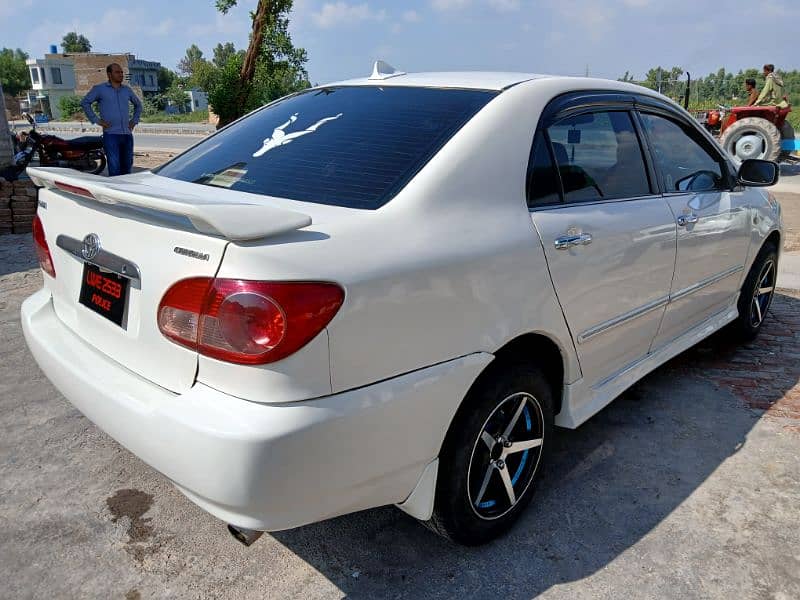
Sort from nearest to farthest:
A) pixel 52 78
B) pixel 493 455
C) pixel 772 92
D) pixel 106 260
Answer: pixel 106 260 < pixel 493 455 < pixel 772 92 < pixel 52 78

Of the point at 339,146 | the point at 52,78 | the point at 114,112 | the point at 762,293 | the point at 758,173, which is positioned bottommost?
the point at 762,293

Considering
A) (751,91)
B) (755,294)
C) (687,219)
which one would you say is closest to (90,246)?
(687,219)

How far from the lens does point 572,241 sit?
8.09ft

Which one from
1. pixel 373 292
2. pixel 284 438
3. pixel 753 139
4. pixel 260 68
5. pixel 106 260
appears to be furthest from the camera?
pixel 260 68

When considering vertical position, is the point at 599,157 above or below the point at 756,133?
above

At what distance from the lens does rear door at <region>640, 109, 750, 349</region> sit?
10.6 feet

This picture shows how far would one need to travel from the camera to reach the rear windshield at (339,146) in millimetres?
2218

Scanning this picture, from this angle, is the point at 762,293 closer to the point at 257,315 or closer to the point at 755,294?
the point at 755,294

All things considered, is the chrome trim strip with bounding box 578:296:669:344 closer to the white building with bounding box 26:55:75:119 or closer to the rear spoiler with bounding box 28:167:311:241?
the rear spoiler with bounding box 28:167:311:241

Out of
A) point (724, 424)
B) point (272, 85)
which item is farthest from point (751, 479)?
point (272, 85)

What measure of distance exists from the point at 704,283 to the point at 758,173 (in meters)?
0.78

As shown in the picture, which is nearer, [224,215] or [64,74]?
[224,215]

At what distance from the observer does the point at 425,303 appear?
1933 mm

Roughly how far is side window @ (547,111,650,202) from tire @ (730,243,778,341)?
1.69m
